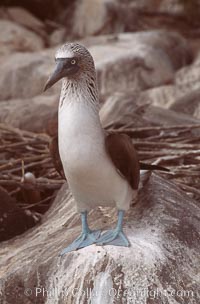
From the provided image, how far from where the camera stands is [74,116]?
4055mm

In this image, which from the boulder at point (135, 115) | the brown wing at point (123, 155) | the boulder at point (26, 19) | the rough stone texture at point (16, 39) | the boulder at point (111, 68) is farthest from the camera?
the boulder at point (26, 19)

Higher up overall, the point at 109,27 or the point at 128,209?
the point at 128,209

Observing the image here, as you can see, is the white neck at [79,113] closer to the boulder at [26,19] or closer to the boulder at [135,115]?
the boulder at [135,115]

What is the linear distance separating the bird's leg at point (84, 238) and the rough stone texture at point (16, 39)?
348 inches

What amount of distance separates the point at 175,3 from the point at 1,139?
841cm

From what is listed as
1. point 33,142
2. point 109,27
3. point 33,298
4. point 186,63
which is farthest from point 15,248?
point 109,27

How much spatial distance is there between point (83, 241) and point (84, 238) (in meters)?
0.03

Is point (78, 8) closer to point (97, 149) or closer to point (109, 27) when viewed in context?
point (109, 27)

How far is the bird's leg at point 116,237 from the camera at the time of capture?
4.13m

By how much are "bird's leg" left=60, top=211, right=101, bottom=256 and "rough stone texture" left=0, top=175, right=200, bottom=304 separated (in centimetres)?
3

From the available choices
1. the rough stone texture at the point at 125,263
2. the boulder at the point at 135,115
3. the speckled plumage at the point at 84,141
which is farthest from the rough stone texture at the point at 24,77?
the speckled plumage at the point at 84,141

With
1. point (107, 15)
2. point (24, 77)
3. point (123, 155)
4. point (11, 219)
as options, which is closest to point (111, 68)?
point (24, 77)

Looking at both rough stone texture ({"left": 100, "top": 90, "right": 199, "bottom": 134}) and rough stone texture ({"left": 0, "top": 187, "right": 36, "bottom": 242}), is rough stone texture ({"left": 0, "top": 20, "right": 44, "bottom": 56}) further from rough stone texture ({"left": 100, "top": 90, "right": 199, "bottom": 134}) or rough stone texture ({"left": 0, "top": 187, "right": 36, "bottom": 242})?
rough stone texture ({"left": 0, "top": 187, "right": 36, "bottom": 242})

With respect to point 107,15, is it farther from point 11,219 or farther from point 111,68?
point 11,219
